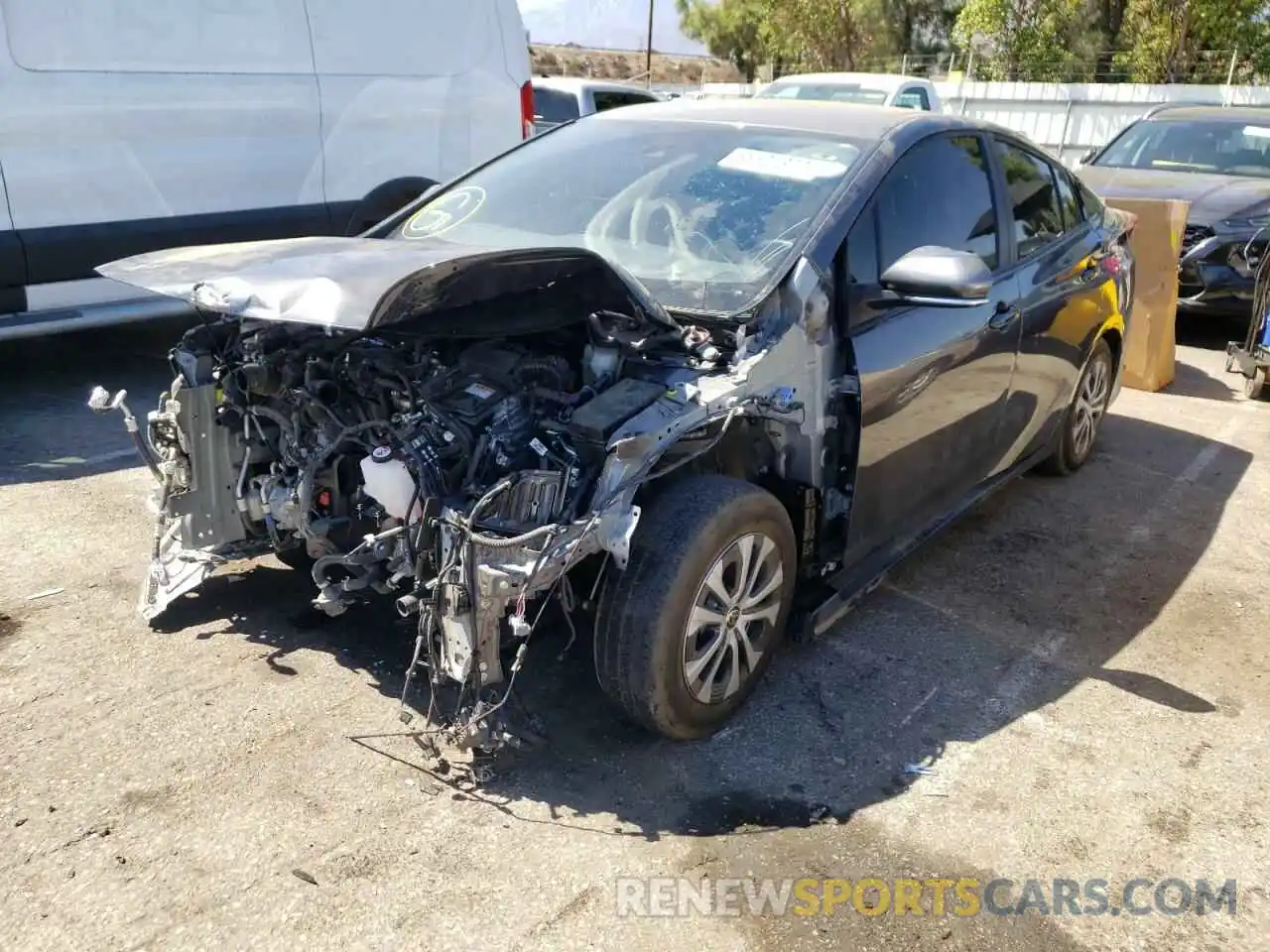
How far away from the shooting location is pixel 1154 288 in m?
7.45

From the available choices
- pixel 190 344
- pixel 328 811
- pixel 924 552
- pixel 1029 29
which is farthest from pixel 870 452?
pixel 1029 29

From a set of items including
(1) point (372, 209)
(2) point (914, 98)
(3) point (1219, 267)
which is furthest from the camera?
(2) point (914, 98)

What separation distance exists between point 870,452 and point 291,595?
2073 mm

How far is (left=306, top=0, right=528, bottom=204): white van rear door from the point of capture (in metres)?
6.92

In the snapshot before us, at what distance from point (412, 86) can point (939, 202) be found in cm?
439

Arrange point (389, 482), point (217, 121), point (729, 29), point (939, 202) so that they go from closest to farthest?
1. point (389, 482)
2. point (939, 202)
3. point (217, 121)
4. point (729, 29)

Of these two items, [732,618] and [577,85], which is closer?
[732,618]

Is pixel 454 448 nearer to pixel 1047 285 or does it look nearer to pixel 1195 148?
pixel 1047 285

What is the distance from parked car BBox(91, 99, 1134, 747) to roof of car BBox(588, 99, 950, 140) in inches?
0.7

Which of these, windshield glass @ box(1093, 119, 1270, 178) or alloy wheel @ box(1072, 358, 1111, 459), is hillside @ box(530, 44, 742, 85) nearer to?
windshield glass @ box(1093, 119, 1270, 178)

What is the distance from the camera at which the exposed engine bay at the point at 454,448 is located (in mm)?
2852

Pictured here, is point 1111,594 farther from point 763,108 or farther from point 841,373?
point 763,108

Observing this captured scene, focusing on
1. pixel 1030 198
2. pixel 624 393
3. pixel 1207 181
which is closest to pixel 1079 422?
pixel 1030 198

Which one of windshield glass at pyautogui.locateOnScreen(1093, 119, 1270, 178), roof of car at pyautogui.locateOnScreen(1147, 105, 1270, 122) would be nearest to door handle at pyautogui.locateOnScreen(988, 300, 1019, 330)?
windshield glass at pyautogui.locateOnScreen(1093, 119, 1270, 178)
